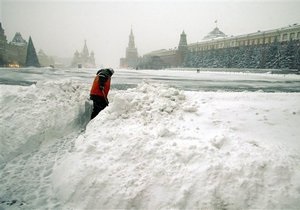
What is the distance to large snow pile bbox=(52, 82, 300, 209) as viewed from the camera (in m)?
3.45

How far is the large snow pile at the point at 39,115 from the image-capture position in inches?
227

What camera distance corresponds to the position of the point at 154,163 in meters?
3.99

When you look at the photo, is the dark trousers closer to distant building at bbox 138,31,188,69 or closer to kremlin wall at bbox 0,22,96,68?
kremlin wall at bbox 0,22,96,68

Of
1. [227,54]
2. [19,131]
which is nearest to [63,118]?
[19,131]

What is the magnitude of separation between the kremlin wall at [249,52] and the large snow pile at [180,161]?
4222cm

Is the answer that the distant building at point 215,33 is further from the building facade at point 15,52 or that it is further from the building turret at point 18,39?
the building turret at point 18,39

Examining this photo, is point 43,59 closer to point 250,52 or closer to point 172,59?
point 172,59

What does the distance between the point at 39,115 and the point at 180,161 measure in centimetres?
395

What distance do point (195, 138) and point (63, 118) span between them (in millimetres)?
3732

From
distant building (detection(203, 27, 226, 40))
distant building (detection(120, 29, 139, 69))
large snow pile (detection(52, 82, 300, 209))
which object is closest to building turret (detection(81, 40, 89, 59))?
distant building (detection(120, 29, 139, 69))

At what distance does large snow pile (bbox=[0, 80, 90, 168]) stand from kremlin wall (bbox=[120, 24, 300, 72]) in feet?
138

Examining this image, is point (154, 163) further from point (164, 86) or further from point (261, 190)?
point (164, 86)

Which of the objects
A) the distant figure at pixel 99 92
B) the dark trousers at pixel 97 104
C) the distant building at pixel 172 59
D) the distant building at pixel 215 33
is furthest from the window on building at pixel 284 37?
the dark trousers at pixel 97 104

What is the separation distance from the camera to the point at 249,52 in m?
53.5
